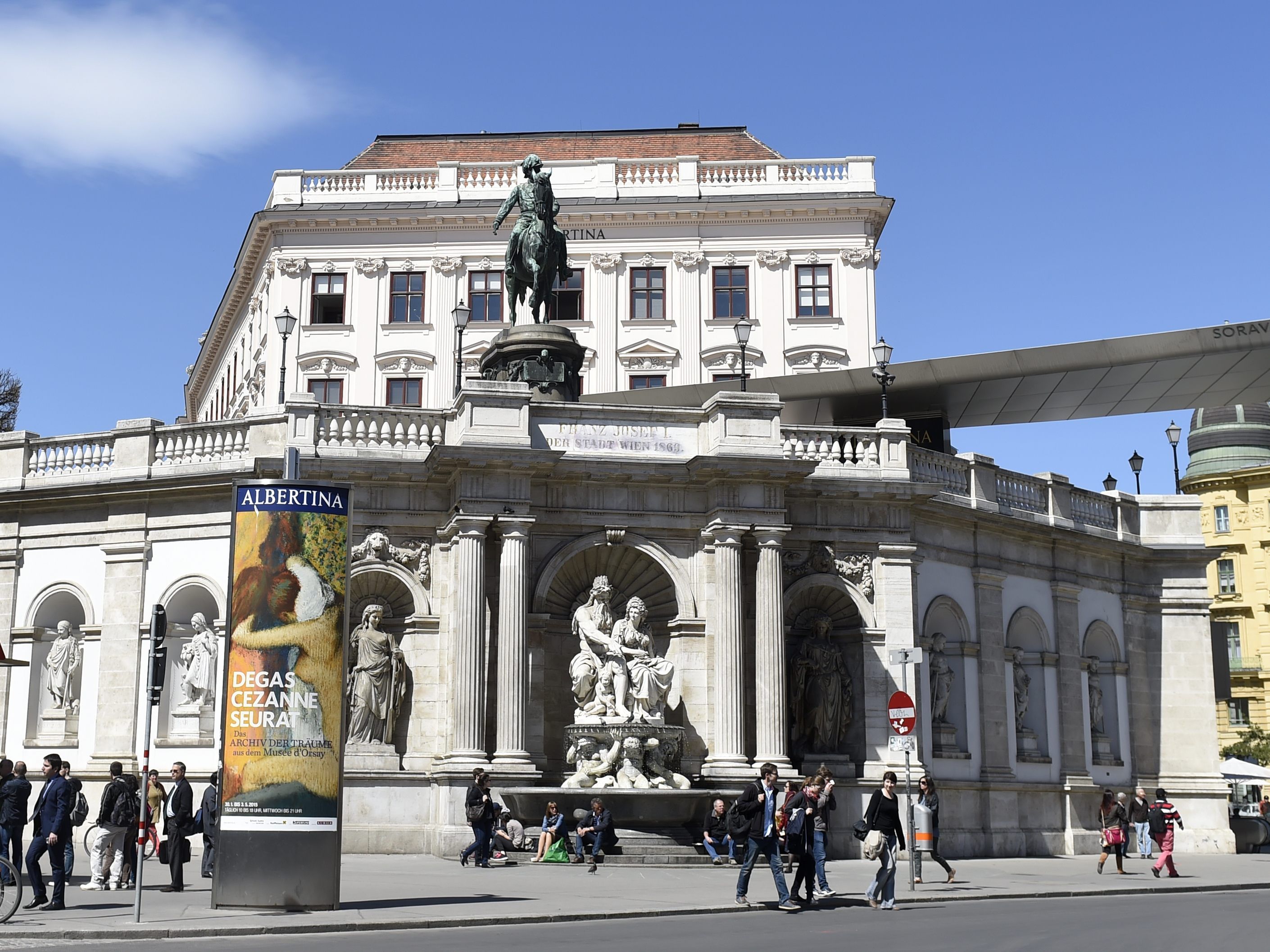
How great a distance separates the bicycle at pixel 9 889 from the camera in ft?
57.8

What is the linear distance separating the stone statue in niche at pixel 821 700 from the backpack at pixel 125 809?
15008 mm

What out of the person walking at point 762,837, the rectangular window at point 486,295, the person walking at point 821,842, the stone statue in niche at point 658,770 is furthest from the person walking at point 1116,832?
the rectangular window at point 486,295

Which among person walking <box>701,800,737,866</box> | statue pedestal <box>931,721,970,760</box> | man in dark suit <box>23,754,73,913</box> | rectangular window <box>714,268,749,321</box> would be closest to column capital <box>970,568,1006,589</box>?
statue pedestal <box>931,721,970,760</box>

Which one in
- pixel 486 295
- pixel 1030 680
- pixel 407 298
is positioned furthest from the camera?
pixel 407 298

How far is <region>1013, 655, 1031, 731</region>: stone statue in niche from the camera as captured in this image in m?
37.4

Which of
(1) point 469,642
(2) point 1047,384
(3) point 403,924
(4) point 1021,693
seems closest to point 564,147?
(2) point 1047,384

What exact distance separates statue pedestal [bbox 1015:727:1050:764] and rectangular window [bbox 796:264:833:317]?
26522 millimetres

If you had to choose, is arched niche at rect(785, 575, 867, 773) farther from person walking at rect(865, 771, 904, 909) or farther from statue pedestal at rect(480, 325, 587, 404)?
person walking at rect(865, 771, 904, 909)

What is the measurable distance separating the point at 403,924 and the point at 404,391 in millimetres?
42823

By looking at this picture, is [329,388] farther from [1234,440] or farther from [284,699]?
[1234,440]

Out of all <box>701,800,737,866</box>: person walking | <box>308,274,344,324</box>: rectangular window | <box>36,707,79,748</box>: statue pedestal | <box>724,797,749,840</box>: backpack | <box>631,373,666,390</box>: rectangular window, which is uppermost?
<box>308,274,344,324</box>: rectangular window

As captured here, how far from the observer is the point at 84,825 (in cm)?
3188

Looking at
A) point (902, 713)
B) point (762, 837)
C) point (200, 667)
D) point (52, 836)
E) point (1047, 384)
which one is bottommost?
point (762, 837)

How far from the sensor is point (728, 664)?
31.0 metres
